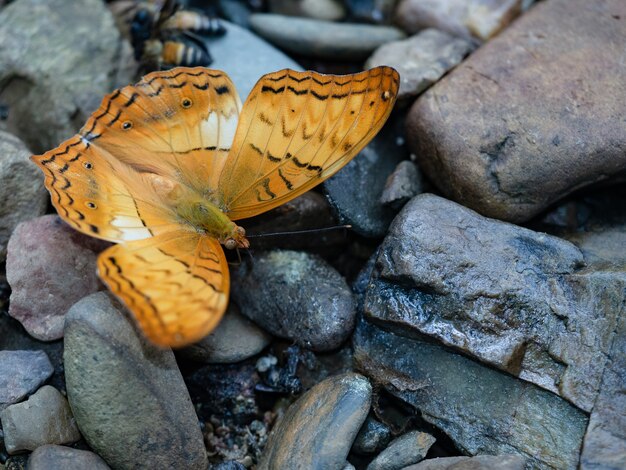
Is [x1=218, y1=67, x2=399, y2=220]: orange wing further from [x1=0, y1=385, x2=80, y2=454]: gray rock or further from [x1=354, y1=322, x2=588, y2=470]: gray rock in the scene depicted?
[x1=0, y1=385, x2=80, y2=454]: gray rock

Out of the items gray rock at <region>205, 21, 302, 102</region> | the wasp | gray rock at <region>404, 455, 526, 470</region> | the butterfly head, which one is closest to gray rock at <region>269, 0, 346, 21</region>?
gray rock at <region>205, 21, 302, 102</region>

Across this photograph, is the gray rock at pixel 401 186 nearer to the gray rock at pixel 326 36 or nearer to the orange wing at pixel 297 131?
the orange wing at pixel 297 131

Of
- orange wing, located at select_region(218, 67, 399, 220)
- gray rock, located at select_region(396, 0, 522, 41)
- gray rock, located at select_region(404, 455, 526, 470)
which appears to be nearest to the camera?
→ gray rock, located at select_region(404, 455, 526, 470)

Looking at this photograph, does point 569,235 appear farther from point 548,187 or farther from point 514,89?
point 514,89

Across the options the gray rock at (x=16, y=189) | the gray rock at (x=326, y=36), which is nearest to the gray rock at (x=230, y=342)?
the gray rock at (x=16, y=189)

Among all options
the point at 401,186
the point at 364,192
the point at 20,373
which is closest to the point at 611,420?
the point at 401,186

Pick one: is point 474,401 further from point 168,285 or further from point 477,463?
point 168,285
